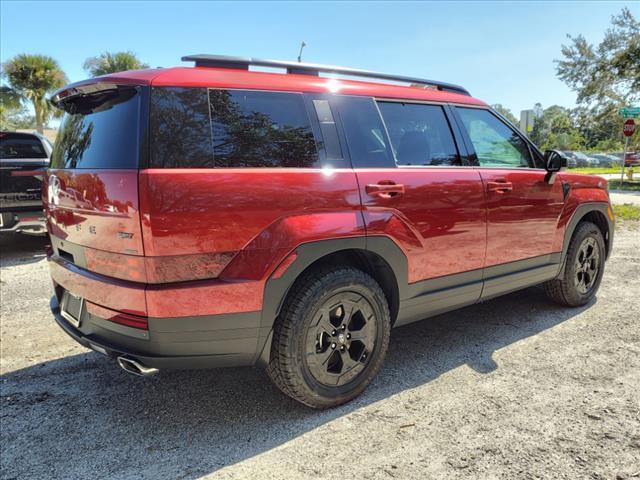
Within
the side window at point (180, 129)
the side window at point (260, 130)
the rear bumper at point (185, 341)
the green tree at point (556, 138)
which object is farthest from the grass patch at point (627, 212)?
the green tree at point (556, 138)

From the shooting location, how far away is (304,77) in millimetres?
2801

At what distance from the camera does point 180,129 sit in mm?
2254

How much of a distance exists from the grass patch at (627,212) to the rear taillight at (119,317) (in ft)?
36.1

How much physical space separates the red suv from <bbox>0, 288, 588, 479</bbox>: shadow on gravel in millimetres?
319

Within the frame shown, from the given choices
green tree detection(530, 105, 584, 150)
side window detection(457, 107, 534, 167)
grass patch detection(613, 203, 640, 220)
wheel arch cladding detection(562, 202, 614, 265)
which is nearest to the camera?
side window detection(457, 107, 534, 167)

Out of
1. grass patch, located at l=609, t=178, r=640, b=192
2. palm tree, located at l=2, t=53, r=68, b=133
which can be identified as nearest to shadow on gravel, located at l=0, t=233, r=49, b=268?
palm tree, located at l=2, t=53, r=68, b=133

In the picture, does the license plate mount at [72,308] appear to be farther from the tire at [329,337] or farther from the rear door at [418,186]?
the rear door at [418,186]

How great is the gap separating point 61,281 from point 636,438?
338 centimetres

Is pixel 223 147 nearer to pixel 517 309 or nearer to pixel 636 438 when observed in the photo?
pixel 636 438

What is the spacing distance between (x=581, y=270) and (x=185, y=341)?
12.6 feet

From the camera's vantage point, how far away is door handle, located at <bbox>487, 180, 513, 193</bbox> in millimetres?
3408

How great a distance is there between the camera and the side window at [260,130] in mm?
2348

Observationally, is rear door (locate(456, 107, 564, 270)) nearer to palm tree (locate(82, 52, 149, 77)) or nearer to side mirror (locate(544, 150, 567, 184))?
side mirror (locate(544, 150, 567, 184))

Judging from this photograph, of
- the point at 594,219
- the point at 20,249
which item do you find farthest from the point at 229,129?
the point at 20,249
